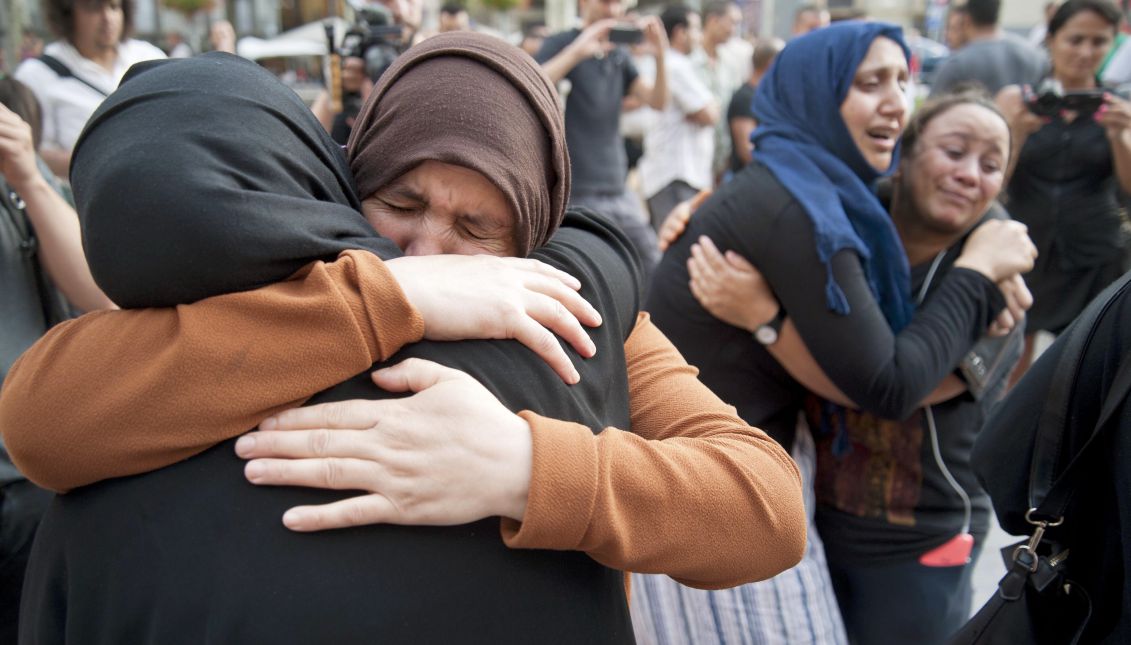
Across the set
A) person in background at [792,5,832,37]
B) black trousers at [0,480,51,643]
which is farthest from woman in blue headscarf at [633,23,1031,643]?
person in background at [792,5,832,37]

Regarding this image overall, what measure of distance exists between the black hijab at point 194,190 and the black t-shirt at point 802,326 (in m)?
Answer: 1.30

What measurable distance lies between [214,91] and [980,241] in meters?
1.89

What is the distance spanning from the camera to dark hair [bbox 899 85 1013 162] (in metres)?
2.28

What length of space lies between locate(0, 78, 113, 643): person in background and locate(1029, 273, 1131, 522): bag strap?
6.43 feet

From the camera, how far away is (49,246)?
1984 mm

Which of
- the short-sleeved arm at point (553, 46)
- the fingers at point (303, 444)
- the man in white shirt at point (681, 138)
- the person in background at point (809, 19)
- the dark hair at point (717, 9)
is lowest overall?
the man in white shirt at point (681, 138)

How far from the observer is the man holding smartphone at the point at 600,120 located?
4.96m

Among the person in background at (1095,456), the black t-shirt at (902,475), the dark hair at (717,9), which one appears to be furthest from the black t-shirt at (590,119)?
the person in background at (1095,456)

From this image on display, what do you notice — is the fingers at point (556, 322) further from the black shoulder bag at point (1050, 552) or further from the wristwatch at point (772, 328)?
the wristwatch at point (772, 328)

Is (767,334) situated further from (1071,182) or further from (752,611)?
(1071,182)

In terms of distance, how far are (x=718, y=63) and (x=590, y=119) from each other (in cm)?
275

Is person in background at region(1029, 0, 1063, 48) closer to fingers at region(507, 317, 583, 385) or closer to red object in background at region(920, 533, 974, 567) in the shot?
red object in background at region(920, 533, 974, 567)

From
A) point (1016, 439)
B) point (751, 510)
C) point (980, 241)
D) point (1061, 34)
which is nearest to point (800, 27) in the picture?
point (1061, 34)

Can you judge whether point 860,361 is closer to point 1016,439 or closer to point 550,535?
point 1016,439
